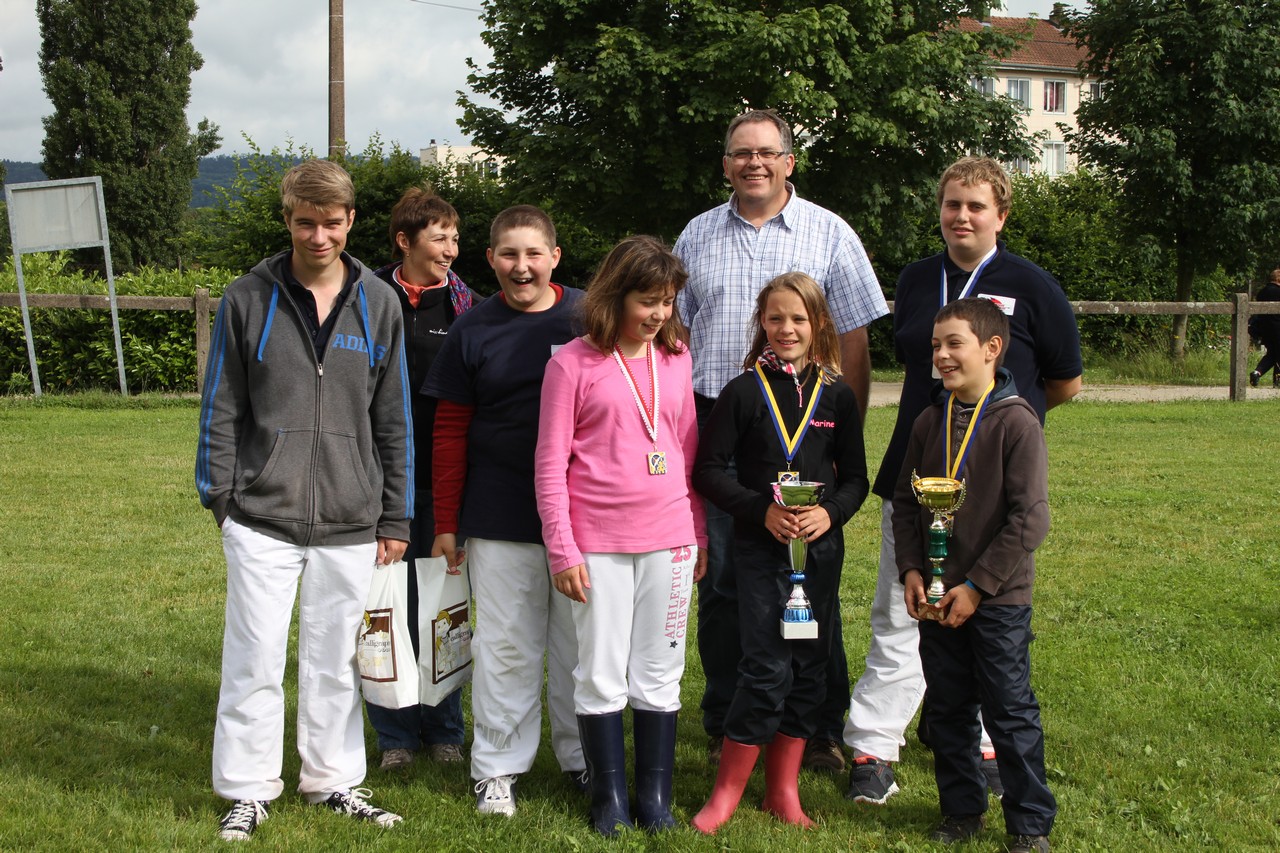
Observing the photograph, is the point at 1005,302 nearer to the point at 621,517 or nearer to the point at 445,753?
the point at 621,517

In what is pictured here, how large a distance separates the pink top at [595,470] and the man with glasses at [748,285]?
634 mm

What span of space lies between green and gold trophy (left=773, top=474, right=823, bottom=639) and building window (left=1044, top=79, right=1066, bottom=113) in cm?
6450

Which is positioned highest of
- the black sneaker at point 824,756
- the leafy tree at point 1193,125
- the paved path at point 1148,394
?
the leafy tree at point 1193,125

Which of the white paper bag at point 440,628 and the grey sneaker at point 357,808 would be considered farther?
the white paper bag at point 440,628

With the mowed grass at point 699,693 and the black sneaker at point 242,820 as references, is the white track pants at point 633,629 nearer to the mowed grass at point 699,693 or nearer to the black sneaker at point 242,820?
the mowed grass at point 699,693

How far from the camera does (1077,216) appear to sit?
25359 millimetres

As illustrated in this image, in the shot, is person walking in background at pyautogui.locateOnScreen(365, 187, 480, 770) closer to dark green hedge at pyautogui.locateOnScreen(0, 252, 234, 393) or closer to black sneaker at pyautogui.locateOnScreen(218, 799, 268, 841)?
black sneaker at pyautogui.locateOnScreen(218, 799, 268, 841)

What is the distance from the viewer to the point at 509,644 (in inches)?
154

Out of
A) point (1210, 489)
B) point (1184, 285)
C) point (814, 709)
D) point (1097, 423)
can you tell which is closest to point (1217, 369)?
point (1184, 285)

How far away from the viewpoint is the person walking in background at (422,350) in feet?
14.4

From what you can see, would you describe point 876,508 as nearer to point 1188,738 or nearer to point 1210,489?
point 1210,489

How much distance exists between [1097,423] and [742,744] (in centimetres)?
1075

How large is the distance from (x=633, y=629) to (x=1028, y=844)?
1.33 meters

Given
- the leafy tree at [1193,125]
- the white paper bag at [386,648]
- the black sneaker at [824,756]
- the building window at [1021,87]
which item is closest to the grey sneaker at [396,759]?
the white paper bag at [386,648]
